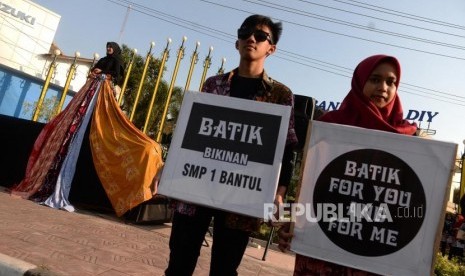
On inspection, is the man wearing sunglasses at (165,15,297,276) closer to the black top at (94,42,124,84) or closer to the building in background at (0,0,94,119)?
the black top at (94,42,124,84)

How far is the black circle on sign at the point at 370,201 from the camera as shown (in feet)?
5.77

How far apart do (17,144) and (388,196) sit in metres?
7.57

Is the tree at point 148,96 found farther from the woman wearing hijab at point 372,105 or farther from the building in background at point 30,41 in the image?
the woman wearing hijab at point 372,105

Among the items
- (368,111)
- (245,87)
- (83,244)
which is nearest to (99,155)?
(83,244)

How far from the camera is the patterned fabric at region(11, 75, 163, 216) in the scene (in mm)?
6367

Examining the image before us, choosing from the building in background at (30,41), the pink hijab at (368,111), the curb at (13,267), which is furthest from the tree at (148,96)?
the pink hijab at (368,111)

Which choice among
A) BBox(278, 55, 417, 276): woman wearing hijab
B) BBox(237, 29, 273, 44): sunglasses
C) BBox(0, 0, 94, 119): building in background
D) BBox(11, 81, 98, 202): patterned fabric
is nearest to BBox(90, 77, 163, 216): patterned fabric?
BBox(11, 81, 98, 202): patterned fabric

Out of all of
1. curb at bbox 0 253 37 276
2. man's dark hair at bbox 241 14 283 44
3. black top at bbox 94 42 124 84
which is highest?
black top at bbox 94 42 124 84

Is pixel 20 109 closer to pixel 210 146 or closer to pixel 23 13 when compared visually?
pixel 23 13

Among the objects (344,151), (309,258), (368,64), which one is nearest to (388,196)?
(344,151)

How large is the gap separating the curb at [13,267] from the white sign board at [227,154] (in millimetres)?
1622

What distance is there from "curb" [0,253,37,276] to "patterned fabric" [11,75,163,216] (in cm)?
322

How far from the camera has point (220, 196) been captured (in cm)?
197

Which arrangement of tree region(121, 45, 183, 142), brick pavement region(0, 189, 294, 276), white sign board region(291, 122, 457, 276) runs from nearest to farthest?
white sign board region(291, 122, 457, 276), brick pavement region(0, 189, 294, 276), tree region(121, 45, 183, 142)
